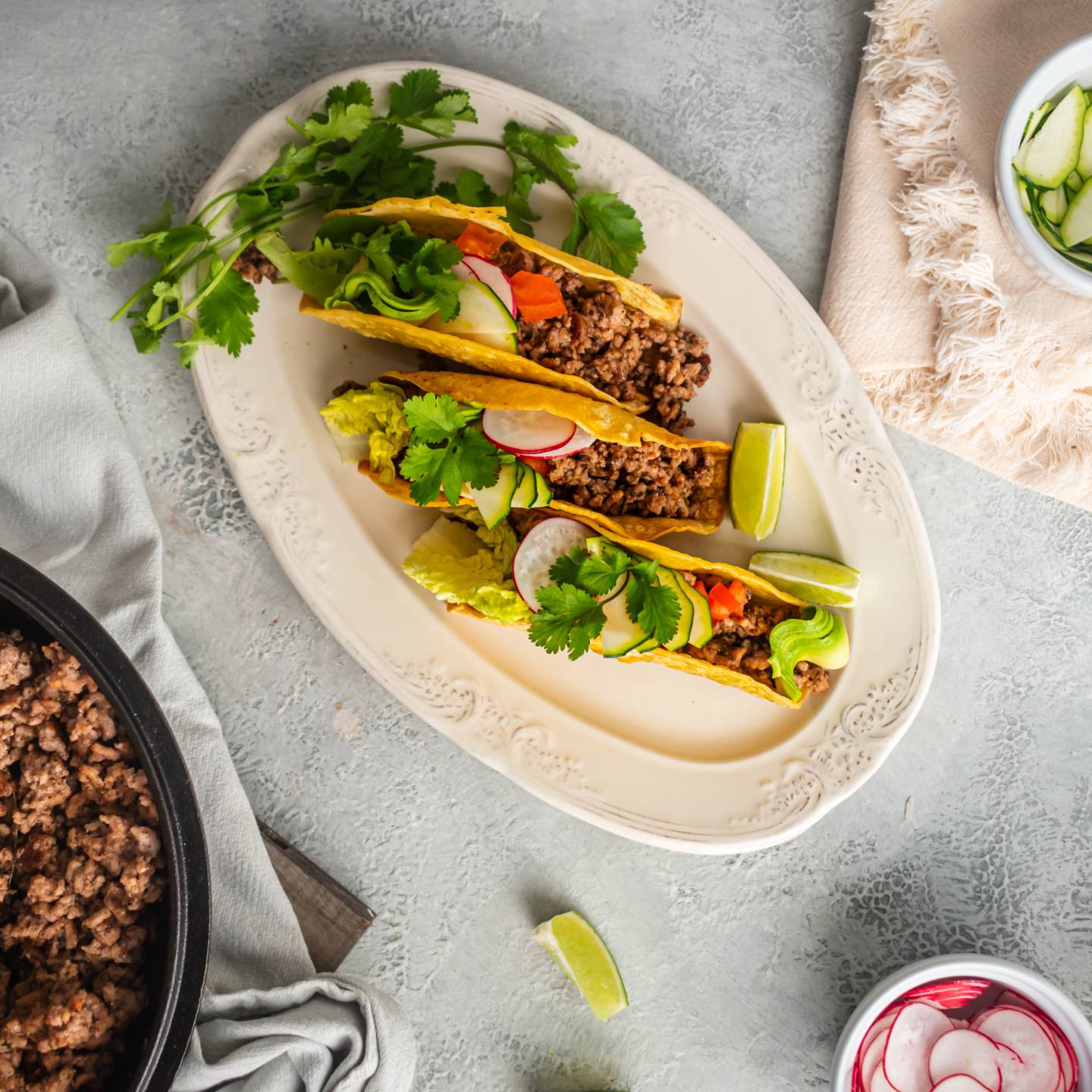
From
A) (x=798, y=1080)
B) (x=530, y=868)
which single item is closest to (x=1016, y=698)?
(x=798, y=1080)

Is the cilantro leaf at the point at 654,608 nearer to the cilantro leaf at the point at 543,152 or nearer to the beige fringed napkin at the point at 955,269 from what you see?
the beige fringed napkin at the point at 955,269

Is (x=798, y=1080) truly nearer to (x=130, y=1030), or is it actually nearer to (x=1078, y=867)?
(x=1078, y=867)

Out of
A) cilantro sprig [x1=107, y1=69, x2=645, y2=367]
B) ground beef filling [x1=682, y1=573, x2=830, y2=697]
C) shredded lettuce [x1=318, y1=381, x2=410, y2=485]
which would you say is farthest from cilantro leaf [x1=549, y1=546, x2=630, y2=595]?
cilantro sprig [x1=107, y1=69, x2=645, y2=367]

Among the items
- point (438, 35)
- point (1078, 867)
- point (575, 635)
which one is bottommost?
point (1078, 867)

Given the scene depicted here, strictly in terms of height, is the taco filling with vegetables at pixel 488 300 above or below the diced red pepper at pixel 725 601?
above

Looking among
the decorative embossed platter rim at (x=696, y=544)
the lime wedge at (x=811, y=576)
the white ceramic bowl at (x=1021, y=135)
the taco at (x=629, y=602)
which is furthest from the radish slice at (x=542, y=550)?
the white ceramic bowl at (x=1021, y=135)

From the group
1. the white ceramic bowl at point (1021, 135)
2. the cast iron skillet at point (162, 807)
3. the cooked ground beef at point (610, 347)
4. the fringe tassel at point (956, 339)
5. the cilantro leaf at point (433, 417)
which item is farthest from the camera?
the fringe tassel at point (956, 339)

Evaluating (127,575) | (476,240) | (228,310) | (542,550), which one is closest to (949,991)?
(542,550)
